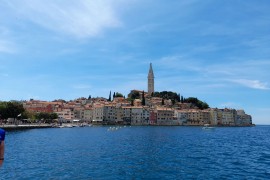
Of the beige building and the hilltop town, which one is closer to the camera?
the hilltop town

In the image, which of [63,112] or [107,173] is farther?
[63,112]

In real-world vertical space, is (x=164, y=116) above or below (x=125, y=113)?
below

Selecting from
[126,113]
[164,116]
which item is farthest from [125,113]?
[164,116]

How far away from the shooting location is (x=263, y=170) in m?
24.7

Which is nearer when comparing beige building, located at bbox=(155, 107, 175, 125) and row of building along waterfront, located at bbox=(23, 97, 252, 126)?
row of building along waterfront, located at bbox=(23, 97, 252, 126)

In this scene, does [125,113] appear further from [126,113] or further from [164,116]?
[164,116]

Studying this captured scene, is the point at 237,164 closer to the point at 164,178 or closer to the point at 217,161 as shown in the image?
the point at 217,161

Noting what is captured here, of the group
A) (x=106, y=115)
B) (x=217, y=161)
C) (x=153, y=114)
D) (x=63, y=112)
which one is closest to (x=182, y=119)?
(x=153, y=114)

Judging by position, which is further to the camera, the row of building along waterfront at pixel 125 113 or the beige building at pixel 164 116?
the beige building at pixel 164 116

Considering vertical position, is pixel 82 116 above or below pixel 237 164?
above

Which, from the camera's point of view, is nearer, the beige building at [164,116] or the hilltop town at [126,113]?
the hilltop town at [126,113]

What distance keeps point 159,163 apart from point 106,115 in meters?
134

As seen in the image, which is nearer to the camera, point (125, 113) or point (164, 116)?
point (125, 113)

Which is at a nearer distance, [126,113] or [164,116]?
[126,113]
